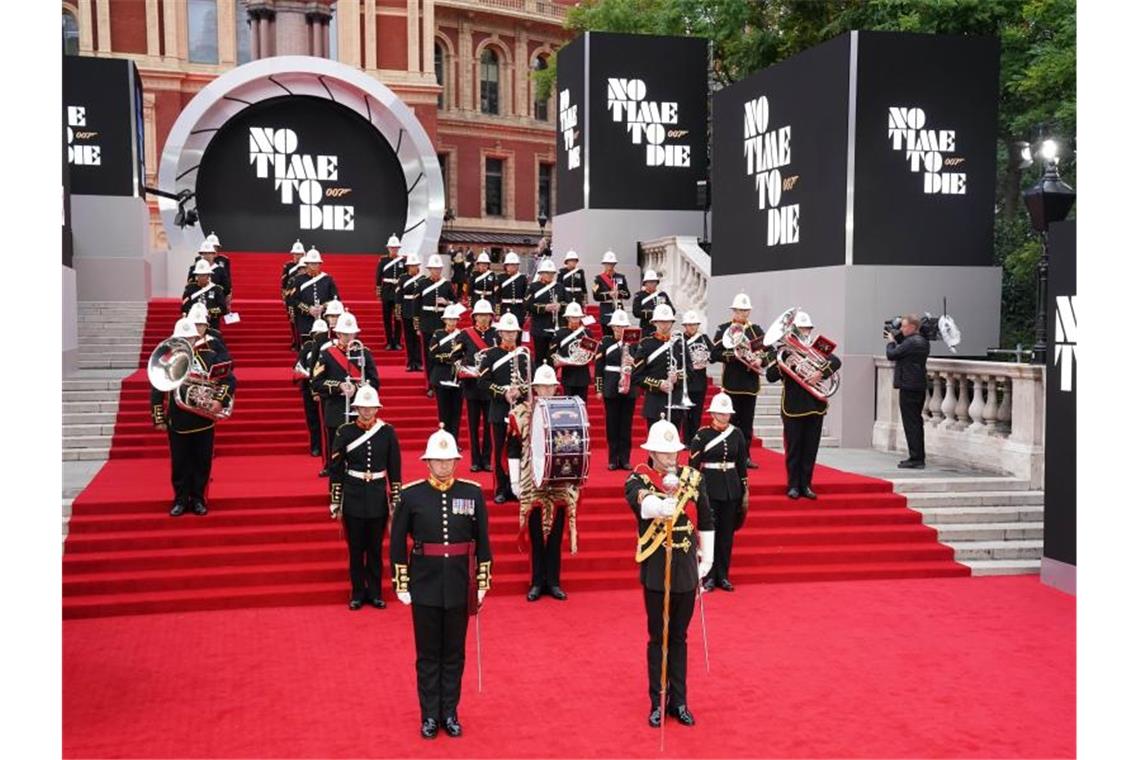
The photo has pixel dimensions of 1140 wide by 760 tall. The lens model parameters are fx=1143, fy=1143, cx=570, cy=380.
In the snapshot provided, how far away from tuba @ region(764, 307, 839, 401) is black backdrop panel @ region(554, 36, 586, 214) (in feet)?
36.9

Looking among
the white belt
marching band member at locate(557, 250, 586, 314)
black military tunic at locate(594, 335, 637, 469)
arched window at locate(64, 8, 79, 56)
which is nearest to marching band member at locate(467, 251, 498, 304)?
marching band member at locate(557, 250, 586, 314)

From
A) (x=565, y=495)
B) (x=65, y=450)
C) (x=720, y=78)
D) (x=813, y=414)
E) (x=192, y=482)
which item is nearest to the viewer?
(x=565, y=495)

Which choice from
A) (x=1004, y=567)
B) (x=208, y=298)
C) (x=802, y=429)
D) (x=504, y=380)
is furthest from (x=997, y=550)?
(x=208, y=298)

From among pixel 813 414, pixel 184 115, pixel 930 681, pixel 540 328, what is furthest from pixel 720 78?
pixel 930 681

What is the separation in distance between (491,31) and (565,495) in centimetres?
4376

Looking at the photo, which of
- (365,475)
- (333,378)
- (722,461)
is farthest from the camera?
(333,378)

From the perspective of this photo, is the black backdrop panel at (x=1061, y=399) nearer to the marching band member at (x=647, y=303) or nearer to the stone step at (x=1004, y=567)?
the stone step at (x=1004, y=567)

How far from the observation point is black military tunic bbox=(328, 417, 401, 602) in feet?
34.6

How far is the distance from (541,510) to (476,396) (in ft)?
11.6

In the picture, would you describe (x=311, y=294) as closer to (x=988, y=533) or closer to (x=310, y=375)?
(x=310, y=375)

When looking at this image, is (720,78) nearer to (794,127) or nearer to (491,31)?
(794,127)

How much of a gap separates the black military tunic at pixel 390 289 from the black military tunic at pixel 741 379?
23.5ft

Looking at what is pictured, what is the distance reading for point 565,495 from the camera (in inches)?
426

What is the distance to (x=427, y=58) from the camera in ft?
145
